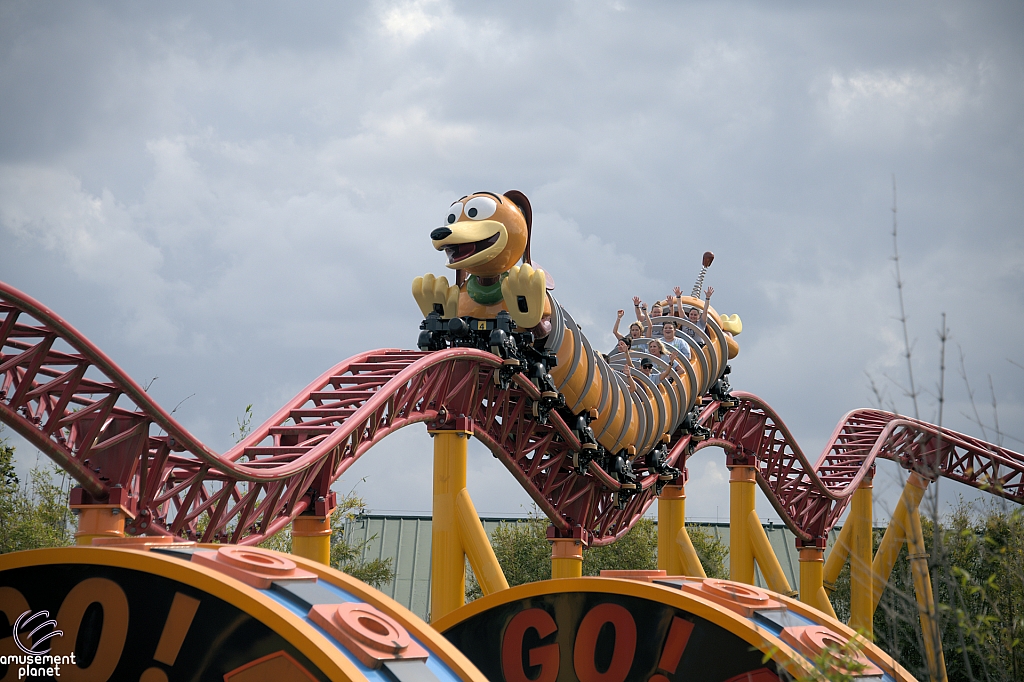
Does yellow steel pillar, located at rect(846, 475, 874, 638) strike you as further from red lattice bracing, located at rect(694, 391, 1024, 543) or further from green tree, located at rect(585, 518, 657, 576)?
green tree, located at rect(585, 518, 657, 576)

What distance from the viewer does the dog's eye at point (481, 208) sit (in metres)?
13.4

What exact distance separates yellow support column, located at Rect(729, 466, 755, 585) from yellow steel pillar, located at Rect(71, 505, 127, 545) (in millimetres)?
12172

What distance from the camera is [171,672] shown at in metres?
5.39

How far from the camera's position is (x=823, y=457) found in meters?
22.5

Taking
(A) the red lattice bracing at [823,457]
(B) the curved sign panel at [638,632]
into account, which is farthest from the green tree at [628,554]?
(B) the curved sign panel at [638,632]

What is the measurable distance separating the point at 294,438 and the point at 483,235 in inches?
133

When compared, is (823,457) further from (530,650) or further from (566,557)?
(530,650)

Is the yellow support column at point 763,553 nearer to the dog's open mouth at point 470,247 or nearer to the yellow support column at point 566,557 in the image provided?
the yellow support column at point 566,557

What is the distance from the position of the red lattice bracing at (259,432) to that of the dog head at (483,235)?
3.85 ft

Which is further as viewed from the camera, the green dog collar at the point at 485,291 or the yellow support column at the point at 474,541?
the green dog collar at the point at 485,291

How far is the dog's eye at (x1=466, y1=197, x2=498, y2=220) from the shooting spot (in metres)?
13.4

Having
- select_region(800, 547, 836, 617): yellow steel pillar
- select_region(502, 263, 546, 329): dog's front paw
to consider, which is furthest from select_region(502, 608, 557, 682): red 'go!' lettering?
select_region(800, 547, 836, 617): yellow steel pillar

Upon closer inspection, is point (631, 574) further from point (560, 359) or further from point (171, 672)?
point (560, 359)

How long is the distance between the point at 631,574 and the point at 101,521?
433 cm
